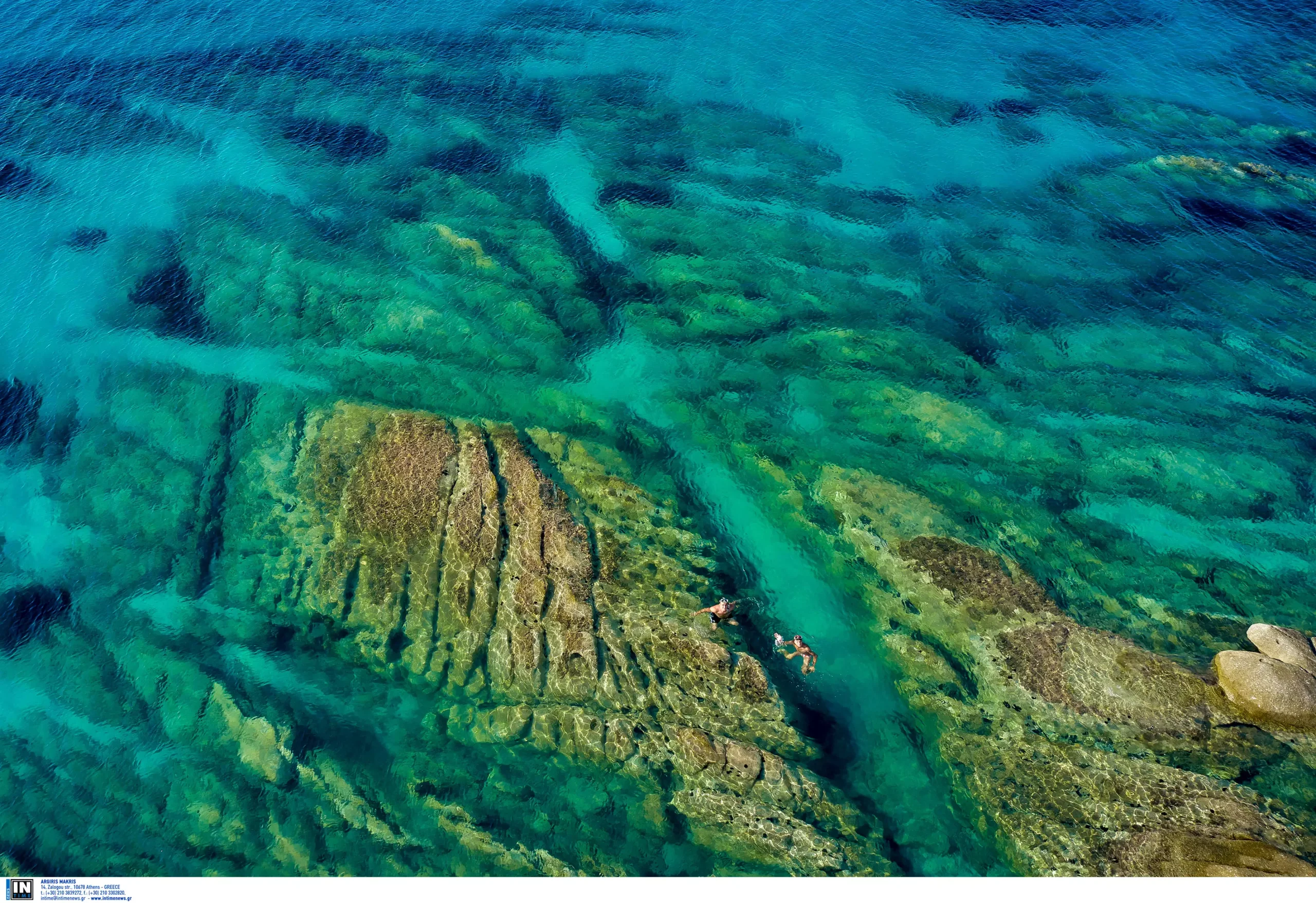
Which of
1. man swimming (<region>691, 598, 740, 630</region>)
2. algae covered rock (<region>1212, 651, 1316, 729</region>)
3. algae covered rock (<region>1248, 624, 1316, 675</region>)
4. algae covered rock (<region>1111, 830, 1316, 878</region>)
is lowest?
algae covered rock (<region>1111, 830, 1316, 878</region>)

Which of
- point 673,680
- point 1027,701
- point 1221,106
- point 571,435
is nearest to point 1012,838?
point 1027,701

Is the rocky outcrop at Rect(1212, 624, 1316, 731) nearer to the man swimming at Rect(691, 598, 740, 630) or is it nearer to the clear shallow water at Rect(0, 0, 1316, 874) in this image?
the clear shallow water at Rect(0, 0, 1316, 874)

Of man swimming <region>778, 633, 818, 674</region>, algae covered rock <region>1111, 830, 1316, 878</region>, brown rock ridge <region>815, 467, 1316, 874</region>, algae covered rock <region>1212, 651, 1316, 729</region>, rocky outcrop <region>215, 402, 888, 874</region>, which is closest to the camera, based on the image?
algae covered rock <region>1111, 830, 1316, 878</region>

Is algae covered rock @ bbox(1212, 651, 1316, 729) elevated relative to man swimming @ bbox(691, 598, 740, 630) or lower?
elevated

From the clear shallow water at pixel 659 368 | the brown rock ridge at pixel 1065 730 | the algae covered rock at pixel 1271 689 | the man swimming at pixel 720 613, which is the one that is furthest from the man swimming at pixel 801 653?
the algae covered rock at pixel 1271 689

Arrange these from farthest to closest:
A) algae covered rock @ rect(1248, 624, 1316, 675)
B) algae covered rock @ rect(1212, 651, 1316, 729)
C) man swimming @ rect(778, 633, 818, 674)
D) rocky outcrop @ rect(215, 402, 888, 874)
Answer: man swimming @ rect(778, 633, 818, 674), algae covered rock @ rect(1248, 624, 1316, 675), algae covered rock @ rect(1212, 651, 1316, 729), rocky outcrop @ rect(215, 402, 888, 874)

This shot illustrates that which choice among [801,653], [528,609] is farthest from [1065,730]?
[528,609]

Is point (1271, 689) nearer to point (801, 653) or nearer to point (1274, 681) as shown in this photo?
point (1274, 681)

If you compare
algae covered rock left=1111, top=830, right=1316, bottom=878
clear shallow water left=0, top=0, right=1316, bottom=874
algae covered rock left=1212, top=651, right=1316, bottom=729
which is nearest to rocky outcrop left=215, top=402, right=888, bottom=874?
clear shallow water left=0, top=0, right=1316, bottom=874

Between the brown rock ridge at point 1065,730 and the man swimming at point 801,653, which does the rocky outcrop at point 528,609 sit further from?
the brown rock ridge at point 1065,730
